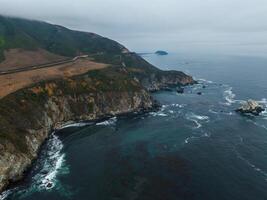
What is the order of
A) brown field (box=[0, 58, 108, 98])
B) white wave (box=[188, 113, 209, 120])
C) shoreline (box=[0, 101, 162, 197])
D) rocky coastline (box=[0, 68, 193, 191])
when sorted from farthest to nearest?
1. white wave (box=[188, 113, 209, 120])
2. brown field (box=[0, 58, 108, 98])
3. rocky coastline (box=[0, 68, 193, 191])
4. shoreline (box=[0, 101, 162, 197])

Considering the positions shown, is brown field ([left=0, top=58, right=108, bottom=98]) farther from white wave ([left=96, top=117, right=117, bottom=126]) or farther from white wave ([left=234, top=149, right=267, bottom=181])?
white wave ([left=234, top=149, right=267, bottom=181])

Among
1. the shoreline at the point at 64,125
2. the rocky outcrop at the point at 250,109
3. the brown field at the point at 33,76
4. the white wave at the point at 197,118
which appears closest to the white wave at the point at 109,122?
the shoreline at the point at 64,125

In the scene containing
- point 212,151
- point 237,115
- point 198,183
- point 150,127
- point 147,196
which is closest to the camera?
point 147,196

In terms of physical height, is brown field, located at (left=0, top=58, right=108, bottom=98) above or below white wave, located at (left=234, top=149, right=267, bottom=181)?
above

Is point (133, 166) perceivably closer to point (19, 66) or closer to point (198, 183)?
point (198, 183)

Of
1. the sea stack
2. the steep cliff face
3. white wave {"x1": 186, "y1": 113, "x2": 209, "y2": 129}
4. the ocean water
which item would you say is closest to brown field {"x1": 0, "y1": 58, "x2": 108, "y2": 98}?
the steep cliff face

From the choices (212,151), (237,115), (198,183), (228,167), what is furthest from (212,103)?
(198,183)
